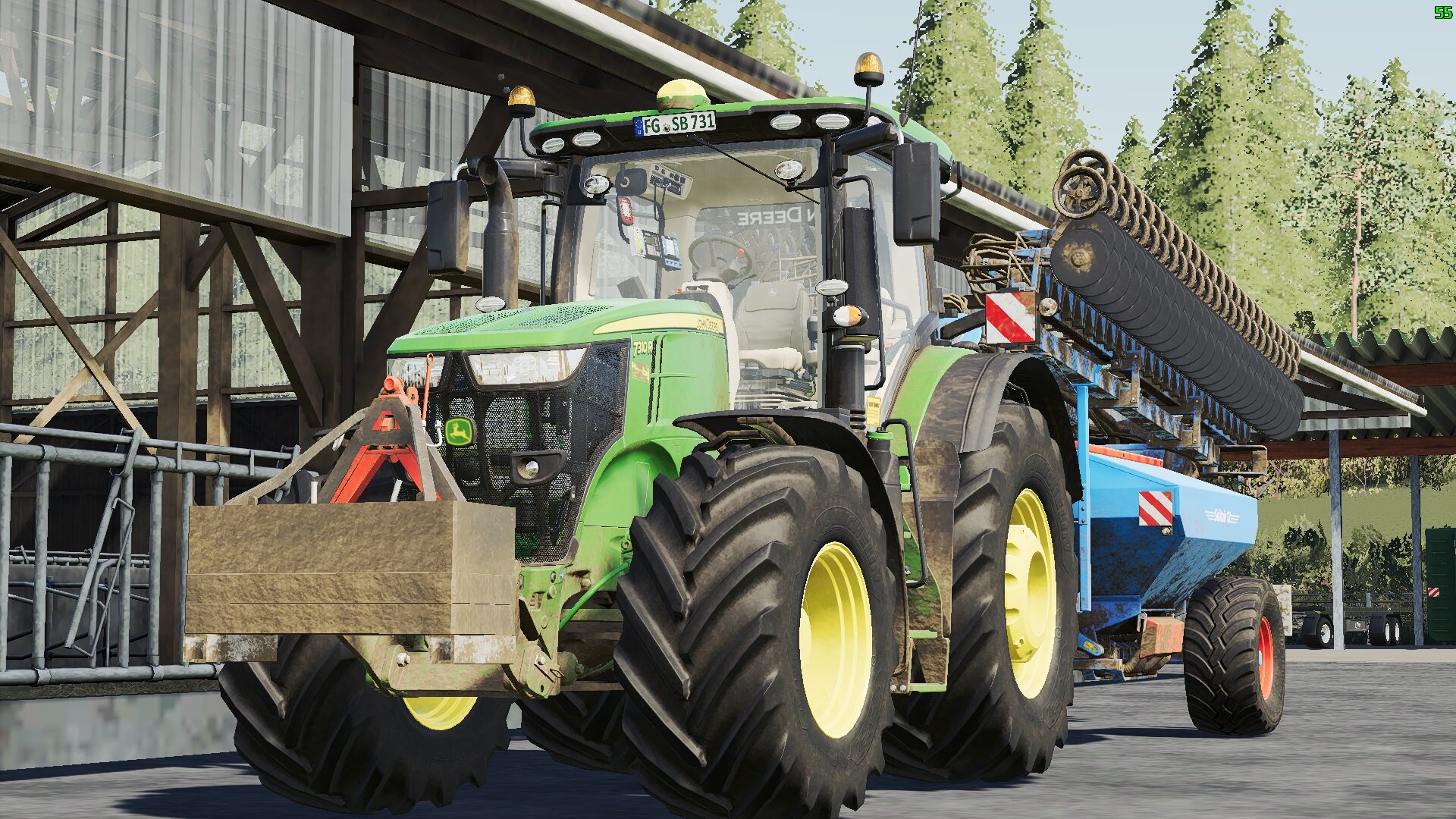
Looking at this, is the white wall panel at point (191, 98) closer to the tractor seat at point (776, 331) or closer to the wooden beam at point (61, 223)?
the tractor seat at point (776, 331)

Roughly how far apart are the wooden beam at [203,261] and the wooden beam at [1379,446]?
56.7 feet

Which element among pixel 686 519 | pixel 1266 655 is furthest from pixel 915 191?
pixel 1266 655

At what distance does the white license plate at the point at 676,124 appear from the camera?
8.03 metres

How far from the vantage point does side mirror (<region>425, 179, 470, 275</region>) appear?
815 centimetres

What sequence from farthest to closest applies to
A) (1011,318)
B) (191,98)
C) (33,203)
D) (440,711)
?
(33,203)
(191,98)
(1011,318)
(440,711)

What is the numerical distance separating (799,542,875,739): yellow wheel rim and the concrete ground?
2.26ft

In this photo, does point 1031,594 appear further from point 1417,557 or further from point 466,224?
point 1417,557

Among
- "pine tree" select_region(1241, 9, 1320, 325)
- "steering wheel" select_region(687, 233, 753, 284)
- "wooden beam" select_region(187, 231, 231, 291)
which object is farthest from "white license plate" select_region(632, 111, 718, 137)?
"pine tree" select_region(1241, 9, 1320, 325)

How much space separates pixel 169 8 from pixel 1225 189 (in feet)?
158

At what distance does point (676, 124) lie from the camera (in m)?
8.10

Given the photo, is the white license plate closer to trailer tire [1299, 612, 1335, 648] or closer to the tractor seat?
the tractor seat

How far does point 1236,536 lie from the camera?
12.5m

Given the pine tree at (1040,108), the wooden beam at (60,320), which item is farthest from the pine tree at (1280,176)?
the wooden beam at (60,320)

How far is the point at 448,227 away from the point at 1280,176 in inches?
2182
